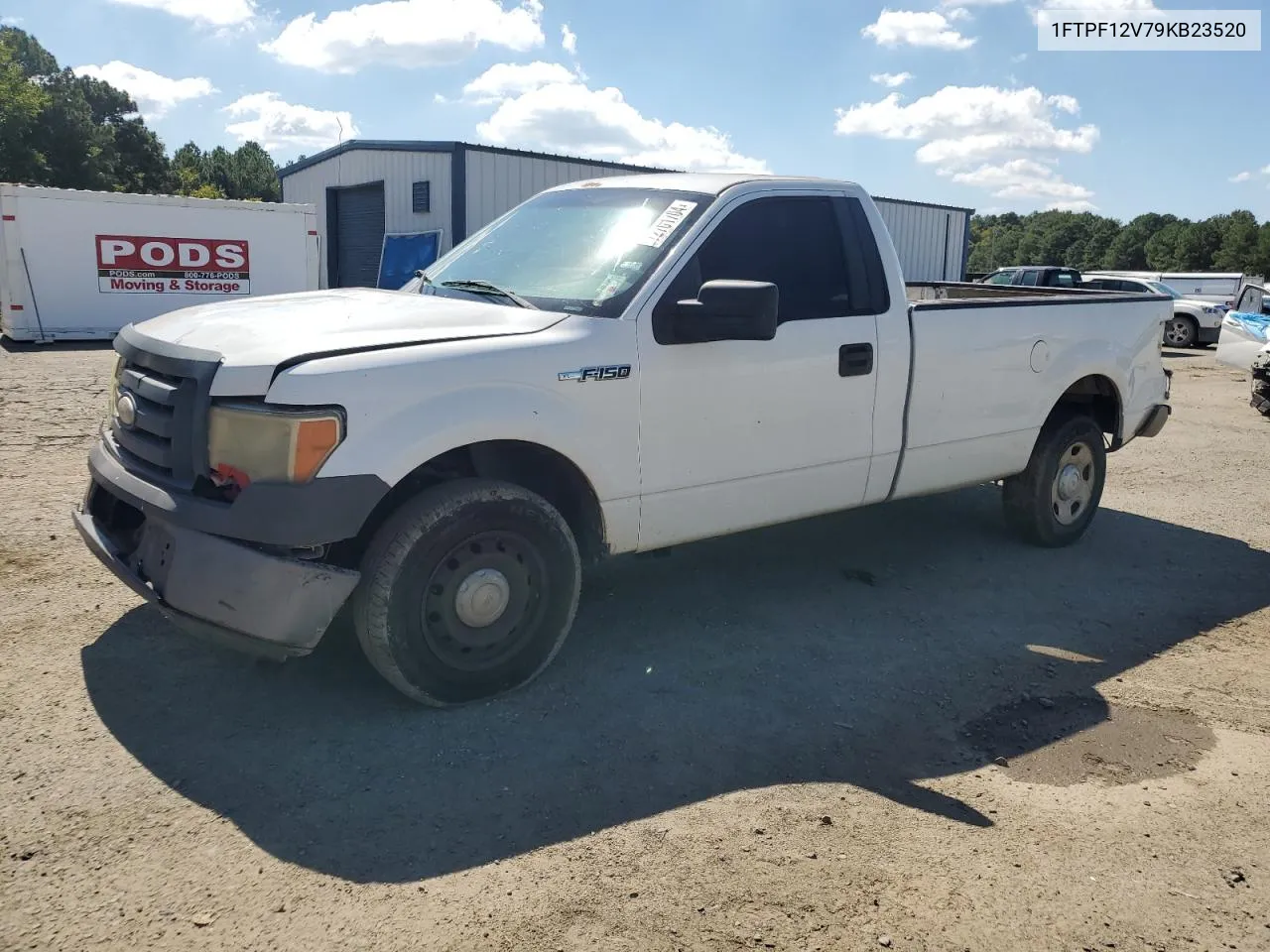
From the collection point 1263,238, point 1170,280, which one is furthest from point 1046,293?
point 1263,238

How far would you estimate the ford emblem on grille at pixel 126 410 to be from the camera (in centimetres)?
374

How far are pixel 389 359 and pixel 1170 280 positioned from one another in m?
29.5

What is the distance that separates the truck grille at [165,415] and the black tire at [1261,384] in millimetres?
13379

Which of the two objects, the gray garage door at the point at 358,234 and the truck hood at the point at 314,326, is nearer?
the truck hood at the point at 314,326

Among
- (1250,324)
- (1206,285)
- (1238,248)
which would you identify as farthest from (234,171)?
(1250,324)

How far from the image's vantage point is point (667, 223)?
430 cm

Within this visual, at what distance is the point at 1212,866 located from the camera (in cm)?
297

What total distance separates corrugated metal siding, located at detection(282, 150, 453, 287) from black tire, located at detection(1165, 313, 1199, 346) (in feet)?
59.0

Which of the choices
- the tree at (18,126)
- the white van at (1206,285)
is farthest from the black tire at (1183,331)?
the tree at (18,126)

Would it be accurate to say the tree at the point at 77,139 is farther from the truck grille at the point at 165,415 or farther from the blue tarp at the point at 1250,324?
the truck grille at the point at 165,415

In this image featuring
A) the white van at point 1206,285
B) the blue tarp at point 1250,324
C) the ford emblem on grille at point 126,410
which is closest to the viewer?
the ford emblem on grille at point 126,410

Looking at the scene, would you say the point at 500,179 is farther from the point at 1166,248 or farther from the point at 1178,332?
the point at 1166,248

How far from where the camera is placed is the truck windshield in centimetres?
411

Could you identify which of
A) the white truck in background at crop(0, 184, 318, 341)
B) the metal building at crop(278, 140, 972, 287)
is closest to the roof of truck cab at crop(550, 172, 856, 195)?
the white truck in background at crop(0, 184, 318, 341)
